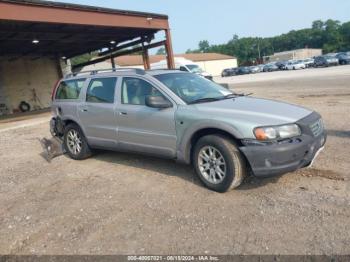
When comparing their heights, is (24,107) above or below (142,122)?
below

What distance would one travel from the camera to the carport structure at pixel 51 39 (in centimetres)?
1255

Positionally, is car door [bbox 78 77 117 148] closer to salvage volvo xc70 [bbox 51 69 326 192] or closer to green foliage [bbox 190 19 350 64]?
salvage volvo xc70 [bbox 51 69 326 192]

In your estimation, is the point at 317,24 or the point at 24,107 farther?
the point at 317,24

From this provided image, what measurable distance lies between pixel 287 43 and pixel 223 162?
12082 centimetres

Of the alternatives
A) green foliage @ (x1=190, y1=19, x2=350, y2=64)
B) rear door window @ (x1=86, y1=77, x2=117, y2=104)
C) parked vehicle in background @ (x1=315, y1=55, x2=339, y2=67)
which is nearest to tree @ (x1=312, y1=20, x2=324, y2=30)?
green foliage @ (x1=190, y1=19, x2=350, y2=64)

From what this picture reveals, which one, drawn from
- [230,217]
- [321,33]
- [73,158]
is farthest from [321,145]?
[321,33]

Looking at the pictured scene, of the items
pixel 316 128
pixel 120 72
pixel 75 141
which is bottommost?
pixel 75 141

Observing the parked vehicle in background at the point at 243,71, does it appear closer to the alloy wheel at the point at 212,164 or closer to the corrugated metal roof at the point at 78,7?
the corrugated metal roof at the point at 78,7

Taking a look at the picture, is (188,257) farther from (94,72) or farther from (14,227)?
(94,72)

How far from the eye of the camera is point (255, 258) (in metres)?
3.19

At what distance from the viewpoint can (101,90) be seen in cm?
642

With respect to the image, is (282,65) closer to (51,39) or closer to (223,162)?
(51,39)

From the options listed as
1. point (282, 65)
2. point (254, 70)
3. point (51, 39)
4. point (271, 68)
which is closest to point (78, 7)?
point (51, 39)

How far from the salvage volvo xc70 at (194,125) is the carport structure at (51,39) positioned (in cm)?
676
